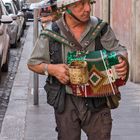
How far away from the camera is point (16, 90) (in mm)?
10828

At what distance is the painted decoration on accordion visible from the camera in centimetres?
414

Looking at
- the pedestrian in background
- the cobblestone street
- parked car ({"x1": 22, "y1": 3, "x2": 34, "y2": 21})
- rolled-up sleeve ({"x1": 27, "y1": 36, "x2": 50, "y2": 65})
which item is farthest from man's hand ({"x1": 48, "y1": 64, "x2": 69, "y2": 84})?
parked car ({"x1": 22, "y1": 3, "x2": 34, "y2": 21})

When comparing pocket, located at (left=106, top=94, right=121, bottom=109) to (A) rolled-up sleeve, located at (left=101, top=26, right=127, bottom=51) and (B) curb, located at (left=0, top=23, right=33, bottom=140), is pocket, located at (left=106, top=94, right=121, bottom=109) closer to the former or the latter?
(A) rolled-up sleeve, located at (left=101, top=26, right=127, bottom=51)

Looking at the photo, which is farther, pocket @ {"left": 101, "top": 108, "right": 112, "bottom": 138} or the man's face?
pocket @ {"left": 101, "top": 108, "right": 112, "bottom": 138}

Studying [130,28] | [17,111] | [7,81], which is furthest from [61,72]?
[7,81]

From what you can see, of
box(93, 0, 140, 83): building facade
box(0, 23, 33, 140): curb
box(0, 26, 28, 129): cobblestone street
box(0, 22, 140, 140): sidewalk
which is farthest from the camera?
box(93, 0, 140, 83): building facade

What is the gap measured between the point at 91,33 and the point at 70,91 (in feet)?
1.54

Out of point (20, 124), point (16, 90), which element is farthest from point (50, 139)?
point (16, 90)

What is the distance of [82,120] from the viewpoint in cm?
437

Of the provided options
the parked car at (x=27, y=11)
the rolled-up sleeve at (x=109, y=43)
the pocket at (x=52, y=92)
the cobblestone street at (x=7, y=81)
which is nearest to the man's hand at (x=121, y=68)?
the rolled-up sleeve at (x=109, y=43)

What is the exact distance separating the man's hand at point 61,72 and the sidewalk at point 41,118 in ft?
8.65

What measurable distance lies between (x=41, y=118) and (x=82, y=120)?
3574 millimetres

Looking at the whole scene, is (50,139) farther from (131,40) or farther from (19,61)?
(19,61)

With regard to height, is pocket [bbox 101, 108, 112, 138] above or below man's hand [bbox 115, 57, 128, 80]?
below
